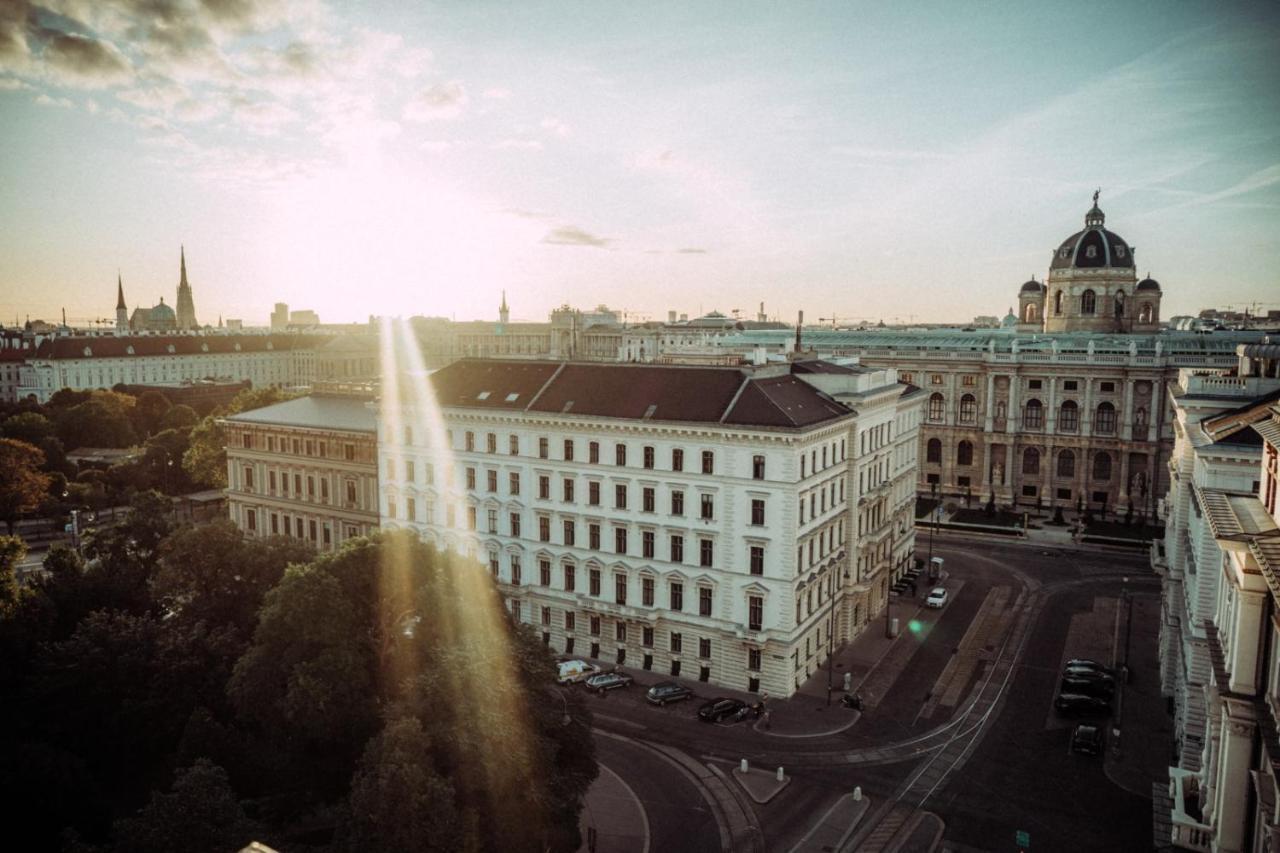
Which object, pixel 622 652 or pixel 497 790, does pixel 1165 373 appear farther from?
pixel 497 790

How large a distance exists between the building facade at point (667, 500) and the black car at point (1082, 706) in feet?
50.4

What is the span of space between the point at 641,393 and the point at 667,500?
8.74 meters

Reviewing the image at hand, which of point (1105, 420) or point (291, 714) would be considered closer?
point (291, 714)

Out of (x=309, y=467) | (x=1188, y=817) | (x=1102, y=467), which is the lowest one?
(x=1188, y=817)

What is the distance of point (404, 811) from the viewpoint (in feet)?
102

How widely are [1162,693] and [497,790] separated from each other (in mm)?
50019

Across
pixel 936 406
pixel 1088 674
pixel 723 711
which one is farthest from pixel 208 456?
pixel 1088 674

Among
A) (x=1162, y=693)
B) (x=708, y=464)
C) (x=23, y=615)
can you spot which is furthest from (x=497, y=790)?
(x=1162, y=693)

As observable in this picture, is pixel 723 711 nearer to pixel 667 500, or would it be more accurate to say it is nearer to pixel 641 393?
pixel 667 500

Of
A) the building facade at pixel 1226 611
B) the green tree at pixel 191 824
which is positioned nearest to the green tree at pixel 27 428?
the green tree at pixel 191 824

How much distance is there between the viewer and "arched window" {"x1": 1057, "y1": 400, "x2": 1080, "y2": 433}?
120562 mm

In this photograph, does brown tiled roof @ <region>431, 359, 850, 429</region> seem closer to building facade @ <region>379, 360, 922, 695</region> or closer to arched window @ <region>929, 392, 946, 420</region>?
building facade @ <region>379, 360, 922, 695</region>

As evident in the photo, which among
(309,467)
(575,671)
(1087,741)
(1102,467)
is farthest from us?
(1102,467)

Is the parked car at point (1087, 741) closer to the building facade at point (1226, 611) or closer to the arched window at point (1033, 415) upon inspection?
the building facade at point (1226, 611)
